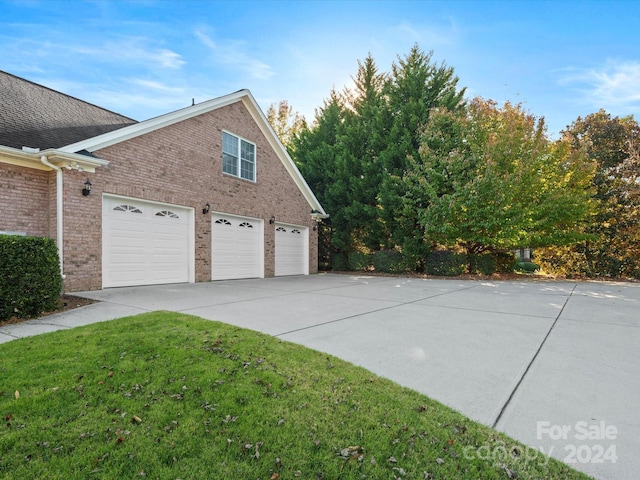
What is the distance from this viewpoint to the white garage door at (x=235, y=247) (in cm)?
1073

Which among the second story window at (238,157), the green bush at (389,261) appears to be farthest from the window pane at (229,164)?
the green bush at (389,261)

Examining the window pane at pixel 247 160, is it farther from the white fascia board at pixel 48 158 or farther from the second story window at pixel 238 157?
the white fascia board at pixel 48 158

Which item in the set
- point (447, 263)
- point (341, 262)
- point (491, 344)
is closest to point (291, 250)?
point (341, 262)

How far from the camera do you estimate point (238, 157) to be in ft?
38.4

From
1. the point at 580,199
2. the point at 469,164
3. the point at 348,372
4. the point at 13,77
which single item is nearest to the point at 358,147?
the point at 469,164

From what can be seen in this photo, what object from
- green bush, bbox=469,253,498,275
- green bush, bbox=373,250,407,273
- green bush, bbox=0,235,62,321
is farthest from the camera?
green bush, bbox=373,250,407,273

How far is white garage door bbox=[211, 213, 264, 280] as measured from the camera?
1073 cm

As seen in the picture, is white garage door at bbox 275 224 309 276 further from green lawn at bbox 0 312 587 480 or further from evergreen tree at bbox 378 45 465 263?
green lawn at bbox 0 312 587 480

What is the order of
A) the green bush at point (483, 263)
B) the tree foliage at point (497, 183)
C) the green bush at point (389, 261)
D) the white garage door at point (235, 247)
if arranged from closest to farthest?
1. the white garage door at point (235, 247)
2. the tree foliage at point (497, 183)
3. the green bush at point (483, 263)
4. the green bush at point (389, 261)

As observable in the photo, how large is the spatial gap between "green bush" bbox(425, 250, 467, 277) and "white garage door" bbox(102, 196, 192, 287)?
933 centimetres

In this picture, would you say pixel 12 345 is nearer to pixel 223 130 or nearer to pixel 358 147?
pixel 223 130

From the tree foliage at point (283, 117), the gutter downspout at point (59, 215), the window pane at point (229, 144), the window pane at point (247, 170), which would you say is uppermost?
the tree foliage at point (283, 117)

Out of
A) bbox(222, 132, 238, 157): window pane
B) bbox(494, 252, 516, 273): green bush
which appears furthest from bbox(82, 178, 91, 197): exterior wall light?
bbox(494, 252, 516, 273): green bush

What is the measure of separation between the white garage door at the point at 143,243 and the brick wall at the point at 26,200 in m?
1.17
